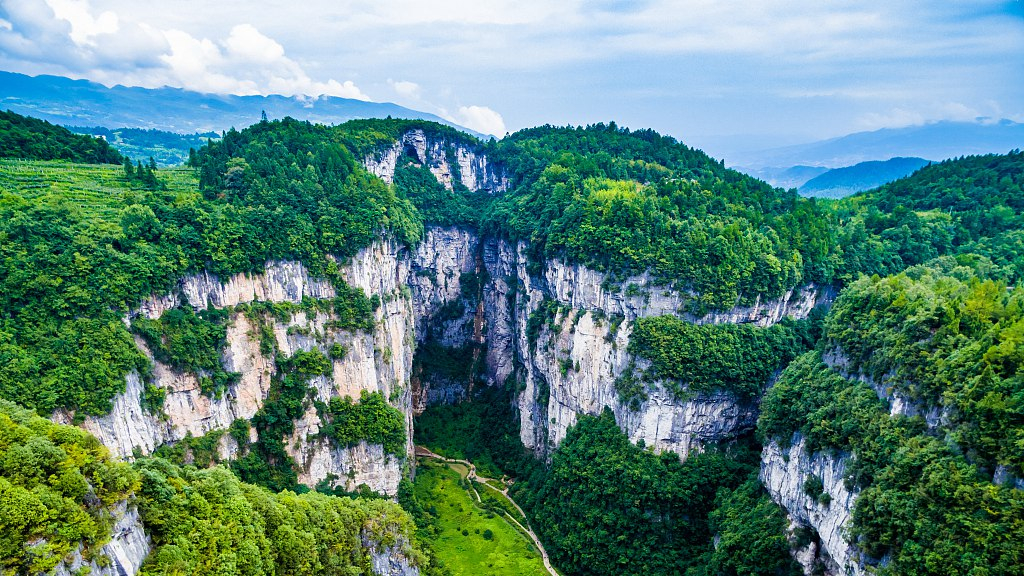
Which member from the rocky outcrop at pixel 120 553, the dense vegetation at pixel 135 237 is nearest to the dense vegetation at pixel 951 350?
the rocky outcrop at pixel 120 553

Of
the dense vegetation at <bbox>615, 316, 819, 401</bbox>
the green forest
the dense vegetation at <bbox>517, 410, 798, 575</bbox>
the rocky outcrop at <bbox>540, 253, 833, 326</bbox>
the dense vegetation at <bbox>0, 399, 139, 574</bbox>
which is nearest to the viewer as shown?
the dense vegetation at <bbox>0, 399, 139, 574</bbox>

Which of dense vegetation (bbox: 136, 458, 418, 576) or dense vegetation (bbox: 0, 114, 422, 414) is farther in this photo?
dense vegetation (bbox: 0, 114, 422, 414)

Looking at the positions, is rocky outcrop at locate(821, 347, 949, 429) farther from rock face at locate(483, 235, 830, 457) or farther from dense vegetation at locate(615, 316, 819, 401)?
rock face at locate(483, 235, 830, 457)

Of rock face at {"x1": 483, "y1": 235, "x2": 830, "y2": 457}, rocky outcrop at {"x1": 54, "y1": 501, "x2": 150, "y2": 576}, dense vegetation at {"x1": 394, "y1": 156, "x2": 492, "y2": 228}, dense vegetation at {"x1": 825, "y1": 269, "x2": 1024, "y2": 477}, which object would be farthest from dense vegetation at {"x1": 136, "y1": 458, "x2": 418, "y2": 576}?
dense vegetation at {"x1": 394, "y1": 156, "x2": 492, "y2": 228}

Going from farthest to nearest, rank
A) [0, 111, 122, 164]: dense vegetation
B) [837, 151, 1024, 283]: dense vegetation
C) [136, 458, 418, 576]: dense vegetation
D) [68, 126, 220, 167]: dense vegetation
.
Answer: [68, 126, 220, 167]: dense vegetation < [837, 151, 1024, 283]: dense vegetation < [0, 111, 122, 164]: dense vegetation < [136, 458, 418, 576]: dense vegetation

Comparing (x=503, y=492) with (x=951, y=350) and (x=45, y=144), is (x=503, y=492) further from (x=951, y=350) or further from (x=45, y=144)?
(x=45, y=144)

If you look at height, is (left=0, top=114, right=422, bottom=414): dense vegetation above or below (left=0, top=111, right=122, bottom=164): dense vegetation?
below
